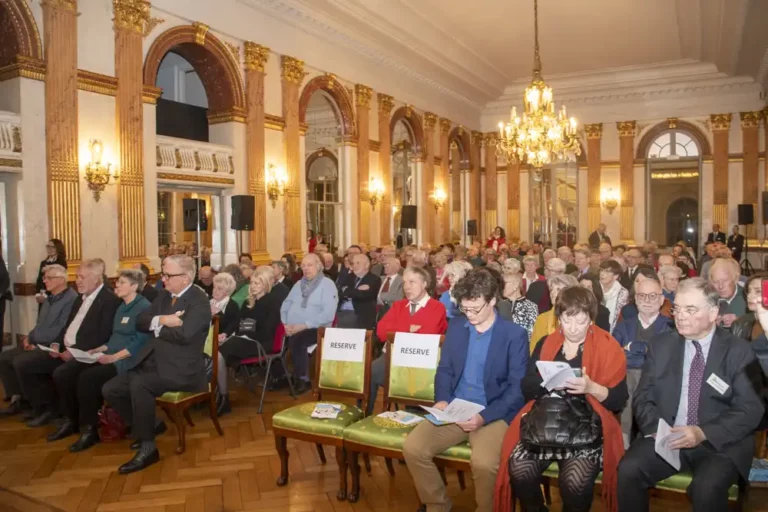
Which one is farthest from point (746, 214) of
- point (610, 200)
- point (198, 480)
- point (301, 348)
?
point (198, 480)

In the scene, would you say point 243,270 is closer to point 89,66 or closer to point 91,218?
point 91,218

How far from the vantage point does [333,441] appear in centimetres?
354

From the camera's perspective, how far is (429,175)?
15953mm

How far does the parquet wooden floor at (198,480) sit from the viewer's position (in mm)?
3596

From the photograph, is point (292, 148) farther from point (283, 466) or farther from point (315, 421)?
point (315, 421)

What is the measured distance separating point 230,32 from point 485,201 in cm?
1153

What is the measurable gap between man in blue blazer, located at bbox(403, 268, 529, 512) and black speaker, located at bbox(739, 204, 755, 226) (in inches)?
603

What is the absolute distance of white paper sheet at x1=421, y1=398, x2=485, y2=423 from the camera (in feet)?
10.3

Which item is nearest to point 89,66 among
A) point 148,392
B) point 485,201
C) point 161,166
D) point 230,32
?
point 161,166

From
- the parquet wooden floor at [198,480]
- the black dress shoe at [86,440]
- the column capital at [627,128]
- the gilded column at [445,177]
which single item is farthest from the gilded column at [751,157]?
the black dress shoe at [86,440]

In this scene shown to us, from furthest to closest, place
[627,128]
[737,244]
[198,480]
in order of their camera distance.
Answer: [627,128] → [737,244] → [198,480]

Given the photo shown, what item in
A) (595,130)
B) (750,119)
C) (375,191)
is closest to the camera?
(375,191)

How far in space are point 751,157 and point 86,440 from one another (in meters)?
17.9

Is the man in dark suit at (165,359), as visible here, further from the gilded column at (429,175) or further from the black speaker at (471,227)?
the black speaker at (471,227)
